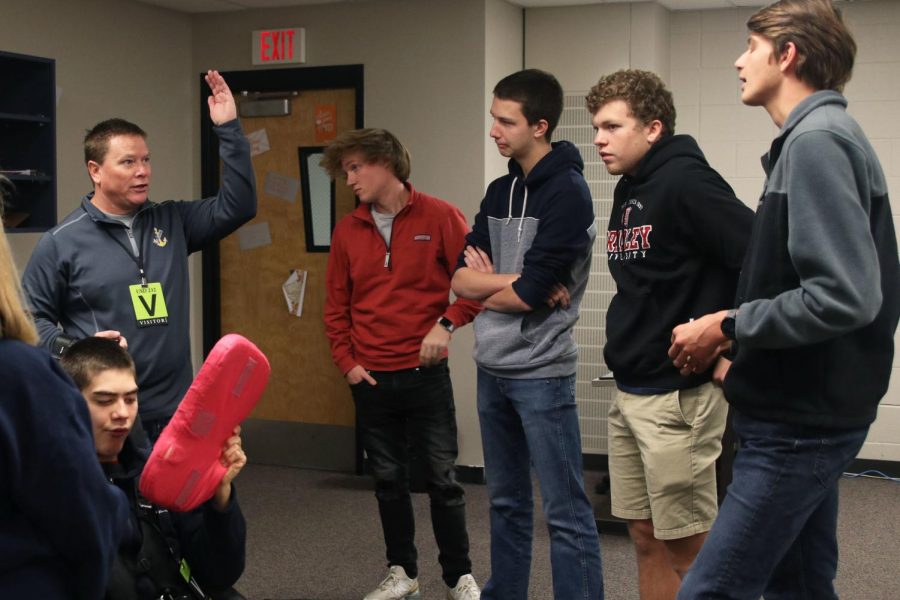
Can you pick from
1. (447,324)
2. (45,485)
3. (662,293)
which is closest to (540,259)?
(662,293)

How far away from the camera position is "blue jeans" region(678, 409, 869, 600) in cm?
175

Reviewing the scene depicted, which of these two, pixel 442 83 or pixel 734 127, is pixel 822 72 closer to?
pixel 442 83

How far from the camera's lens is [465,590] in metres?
3.28

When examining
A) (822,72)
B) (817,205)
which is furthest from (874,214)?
(822,72)

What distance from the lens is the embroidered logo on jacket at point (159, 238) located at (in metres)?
2.93

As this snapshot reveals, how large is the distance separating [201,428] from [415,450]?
1664 millimetres

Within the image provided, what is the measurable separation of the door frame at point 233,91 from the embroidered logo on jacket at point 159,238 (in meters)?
2.30

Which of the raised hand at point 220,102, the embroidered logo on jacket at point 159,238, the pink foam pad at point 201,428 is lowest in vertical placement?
the pink foam pad at point 201,428

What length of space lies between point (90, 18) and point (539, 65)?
2106 mm

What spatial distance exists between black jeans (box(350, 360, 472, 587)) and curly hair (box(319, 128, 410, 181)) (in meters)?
0.65

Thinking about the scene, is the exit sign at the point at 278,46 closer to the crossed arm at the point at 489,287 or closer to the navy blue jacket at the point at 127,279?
the navy blue jacket at the point at 127,279

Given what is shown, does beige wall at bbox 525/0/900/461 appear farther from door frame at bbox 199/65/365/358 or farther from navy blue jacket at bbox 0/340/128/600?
navy blue jacket at bbox 0/340/128/600

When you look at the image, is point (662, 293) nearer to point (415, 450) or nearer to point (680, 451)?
point (680, 451)

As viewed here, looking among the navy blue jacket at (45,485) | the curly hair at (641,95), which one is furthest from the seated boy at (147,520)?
the curly hair at (641,95)
